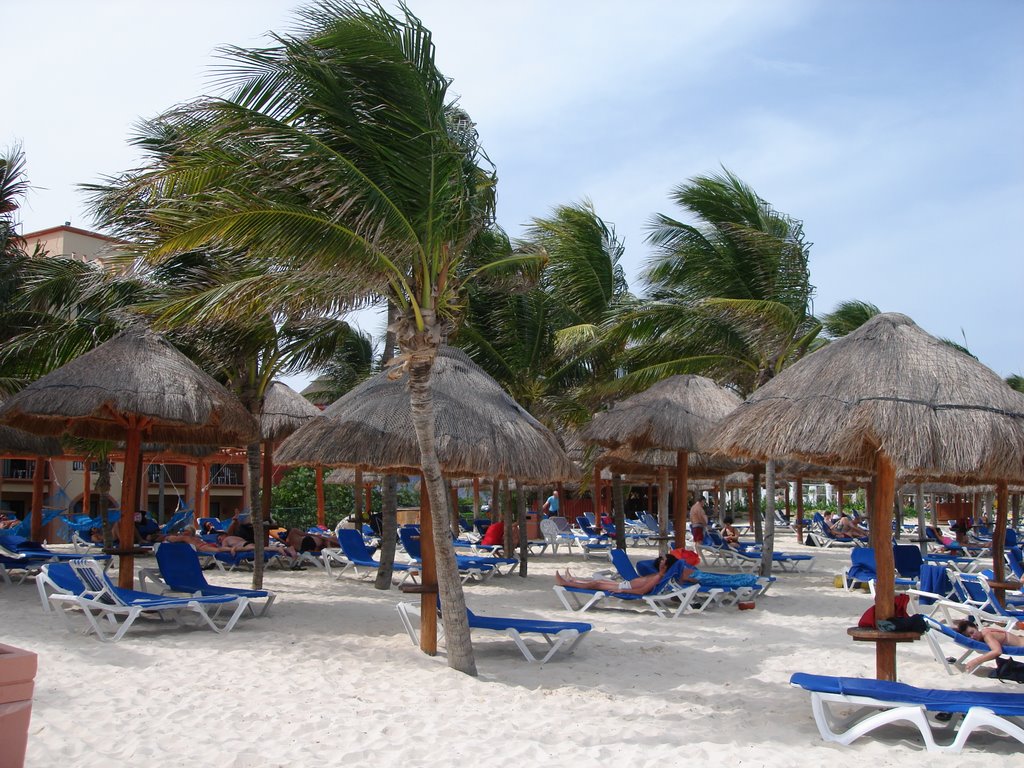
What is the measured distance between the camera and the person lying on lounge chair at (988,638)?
6.27m

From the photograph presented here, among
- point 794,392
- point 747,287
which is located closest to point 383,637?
point 794,392

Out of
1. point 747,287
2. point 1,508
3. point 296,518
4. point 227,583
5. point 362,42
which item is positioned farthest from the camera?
point 1,508

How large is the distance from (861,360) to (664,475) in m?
10.6

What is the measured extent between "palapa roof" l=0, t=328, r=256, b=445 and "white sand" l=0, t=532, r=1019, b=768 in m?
2.01

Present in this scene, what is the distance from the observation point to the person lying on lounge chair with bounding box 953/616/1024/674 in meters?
6.27

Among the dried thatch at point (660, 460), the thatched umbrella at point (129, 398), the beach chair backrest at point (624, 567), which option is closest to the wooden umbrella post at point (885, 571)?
the beach chair backrest at point (624, 567)

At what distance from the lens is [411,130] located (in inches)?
249

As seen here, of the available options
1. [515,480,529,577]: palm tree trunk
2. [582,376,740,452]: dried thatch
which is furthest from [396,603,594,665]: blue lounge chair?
[515,480,529,577]: palm tree trunk

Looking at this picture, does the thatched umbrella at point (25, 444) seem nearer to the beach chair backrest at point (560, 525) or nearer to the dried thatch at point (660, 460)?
the dried thatch at point (660, 460)

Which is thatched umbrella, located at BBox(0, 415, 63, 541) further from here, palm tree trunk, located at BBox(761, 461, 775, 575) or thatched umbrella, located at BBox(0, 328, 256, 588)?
palm tree trunk, located at BBox(761, 461, 775, 575)

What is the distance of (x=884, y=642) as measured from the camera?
6160 millimetres

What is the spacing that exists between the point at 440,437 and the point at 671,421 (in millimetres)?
5978

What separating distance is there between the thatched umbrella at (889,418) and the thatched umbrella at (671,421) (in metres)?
5.72

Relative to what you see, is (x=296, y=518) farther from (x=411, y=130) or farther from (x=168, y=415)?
(x=411, y=130)
